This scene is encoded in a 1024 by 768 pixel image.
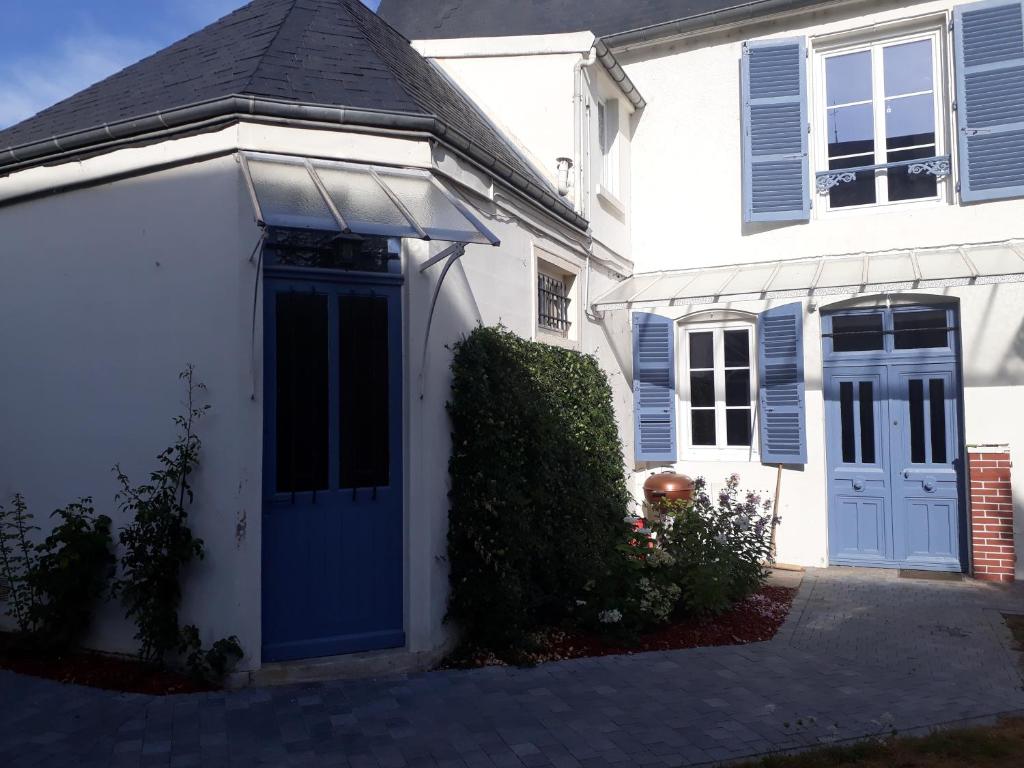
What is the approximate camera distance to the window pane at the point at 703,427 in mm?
10078

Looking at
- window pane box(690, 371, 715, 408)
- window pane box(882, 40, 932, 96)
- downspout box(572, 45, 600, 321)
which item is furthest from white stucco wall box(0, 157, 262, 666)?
window pane box(882, 40, 932, 96)

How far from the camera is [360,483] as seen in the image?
18.6 feet

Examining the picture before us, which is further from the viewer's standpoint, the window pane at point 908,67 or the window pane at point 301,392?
the window pane at point 908,67

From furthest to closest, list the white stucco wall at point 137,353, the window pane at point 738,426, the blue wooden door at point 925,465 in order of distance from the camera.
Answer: the window pane at point 738,426
the blue wooden door at point 925,465
the white stucco wall at point 137,353

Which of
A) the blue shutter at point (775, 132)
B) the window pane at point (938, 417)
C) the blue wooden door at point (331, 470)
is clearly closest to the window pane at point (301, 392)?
the blue wooden door at point (331, 470)

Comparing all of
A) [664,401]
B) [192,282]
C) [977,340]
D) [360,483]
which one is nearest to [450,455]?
[360,483]

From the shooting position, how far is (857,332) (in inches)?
366

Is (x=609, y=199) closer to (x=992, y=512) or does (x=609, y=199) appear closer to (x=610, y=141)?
(x=610, y=141)

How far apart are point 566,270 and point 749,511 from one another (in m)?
3.13

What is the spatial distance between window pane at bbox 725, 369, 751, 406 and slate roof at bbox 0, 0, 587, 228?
3.46 m

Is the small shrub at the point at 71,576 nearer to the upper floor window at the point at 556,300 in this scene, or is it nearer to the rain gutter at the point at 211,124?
the rain gutter at the point at 211,124

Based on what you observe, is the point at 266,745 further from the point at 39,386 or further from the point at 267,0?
the point at 267,0

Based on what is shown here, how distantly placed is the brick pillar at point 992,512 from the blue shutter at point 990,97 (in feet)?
9.21

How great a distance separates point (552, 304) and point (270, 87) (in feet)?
12.6
